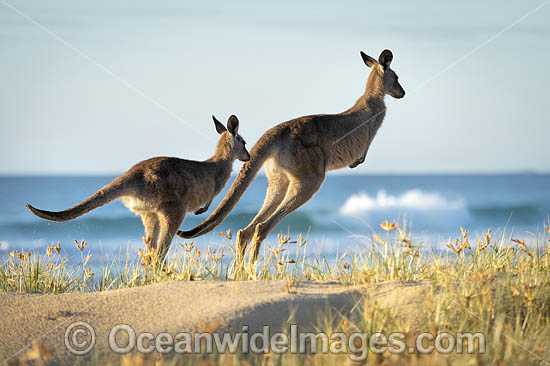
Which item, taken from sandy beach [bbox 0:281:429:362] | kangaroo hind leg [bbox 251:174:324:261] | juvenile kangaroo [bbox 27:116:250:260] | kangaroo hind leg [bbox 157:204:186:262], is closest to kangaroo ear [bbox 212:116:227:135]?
juvenile kangaroo [bbox 27:116:250:260]

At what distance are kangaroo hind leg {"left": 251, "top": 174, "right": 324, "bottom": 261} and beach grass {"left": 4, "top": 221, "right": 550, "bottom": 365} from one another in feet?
1.92

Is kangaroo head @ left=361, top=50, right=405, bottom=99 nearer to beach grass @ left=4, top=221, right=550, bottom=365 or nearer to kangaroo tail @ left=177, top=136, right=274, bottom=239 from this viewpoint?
kangaroo tail @ left=177, top=136, right=274, bottom=239

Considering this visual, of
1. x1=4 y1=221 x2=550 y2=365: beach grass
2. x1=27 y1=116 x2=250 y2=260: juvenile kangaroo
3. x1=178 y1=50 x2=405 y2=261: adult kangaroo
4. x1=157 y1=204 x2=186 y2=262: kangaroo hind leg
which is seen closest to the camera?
x1=4 y1=221 x2=550 y2=365: beach grass

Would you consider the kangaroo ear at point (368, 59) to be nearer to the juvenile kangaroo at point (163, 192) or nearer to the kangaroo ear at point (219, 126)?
the kangaroo ear at point (219, 126)

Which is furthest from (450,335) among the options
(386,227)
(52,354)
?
(52,354)

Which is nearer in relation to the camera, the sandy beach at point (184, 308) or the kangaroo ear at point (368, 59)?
the sandy beach at point (184, 308)

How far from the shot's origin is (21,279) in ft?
24.6

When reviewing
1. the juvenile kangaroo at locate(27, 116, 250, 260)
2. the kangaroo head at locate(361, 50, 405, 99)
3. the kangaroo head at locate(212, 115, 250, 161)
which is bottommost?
the juvenile kangaroo at locate(27, 116, 250, 260)

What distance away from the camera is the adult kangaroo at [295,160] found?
316 inches

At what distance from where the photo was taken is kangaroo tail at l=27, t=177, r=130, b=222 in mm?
6389

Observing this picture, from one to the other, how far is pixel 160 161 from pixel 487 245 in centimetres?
348

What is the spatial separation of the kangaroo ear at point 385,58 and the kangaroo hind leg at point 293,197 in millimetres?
2186

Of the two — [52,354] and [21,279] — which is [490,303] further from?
[21,279]

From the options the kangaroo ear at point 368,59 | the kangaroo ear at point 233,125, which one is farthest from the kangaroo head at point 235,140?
the kangaroo ear at point 368,59
